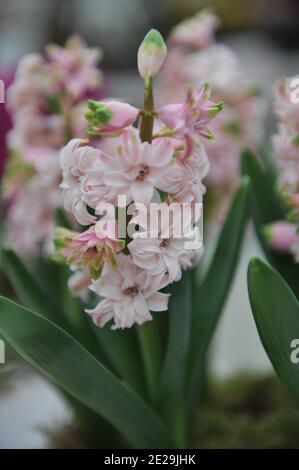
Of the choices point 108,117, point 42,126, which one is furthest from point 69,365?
point 42,126

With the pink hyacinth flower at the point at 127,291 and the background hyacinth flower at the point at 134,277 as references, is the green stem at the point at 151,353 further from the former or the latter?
the pink hyacinth flower at the point at 127,291

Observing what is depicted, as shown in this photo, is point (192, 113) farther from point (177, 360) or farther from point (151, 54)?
point (177, 360)

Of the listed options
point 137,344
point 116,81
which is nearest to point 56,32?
point 116,81

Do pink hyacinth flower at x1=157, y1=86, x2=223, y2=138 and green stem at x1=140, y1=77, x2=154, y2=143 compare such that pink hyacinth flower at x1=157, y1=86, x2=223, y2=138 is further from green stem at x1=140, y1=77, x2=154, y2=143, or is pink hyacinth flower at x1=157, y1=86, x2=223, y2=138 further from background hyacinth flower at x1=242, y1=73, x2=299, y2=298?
background hyacinth flower at x1=242, y1=73, x2=299, y2=298

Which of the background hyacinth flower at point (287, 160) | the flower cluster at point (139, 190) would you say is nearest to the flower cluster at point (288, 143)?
the background hyacinth flower at point (287, 160)

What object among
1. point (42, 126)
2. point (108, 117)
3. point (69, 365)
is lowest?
point (69, 365)

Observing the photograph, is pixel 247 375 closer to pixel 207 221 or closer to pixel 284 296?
pixel 207 221
